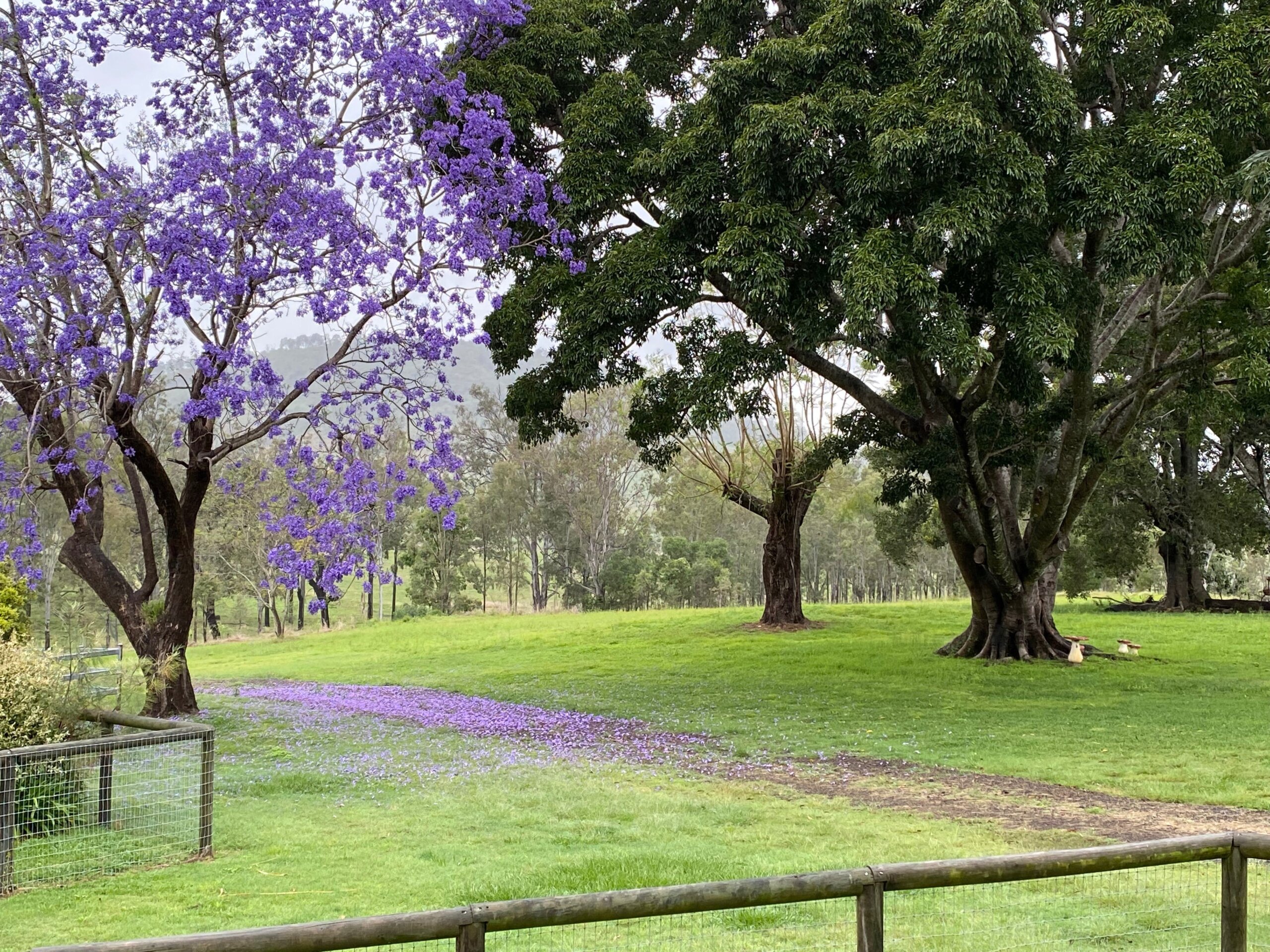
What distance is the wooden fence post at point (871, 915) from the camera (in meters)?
4.10

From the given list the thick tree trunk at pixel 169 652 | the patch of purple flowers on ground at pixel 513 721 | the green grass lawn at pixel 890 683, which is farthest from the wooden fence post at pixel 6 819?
the green grass lawn at pixel 890 683

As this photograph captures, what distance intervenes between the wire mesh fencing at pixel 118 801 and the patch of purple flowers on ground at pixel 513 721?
5618mm

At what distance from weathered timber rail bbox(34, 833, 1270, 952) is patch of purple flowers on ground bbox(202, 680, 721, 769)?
8256mm

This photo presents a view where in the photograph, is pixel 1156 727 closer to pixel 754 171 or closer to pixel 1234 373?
pixel 1234 373

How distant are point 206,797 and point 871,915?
19.7ft

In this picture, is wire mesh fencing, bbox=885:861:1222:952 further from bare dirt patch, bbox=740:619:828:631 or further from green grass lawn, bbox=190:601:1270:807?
bare dirt patch, bbox=740:619:828:631

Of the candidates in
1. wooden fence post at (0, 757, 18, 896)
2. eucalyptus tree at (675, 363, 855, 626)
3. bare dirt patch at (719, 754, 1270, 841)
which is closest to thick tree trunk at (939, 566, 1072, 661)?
eucalyptus tree at (675, 363, 855, 626)

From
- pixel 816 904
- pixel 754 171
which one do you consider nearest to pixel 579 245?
pixel 754 171

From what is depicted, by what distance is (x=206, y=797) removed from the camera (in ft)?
26.8

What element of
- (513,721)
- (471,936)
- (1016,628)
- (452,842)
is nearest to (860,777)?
(452,842)

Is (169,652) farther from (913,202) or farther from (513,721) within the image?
(913,202)

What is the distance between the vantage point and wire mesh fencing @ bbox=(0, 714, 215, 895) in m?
7.65

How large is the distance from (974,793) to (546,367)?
11024 millimetres

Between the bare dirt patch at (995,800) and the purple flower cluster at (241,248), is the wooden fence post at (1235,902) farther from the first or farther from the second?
the purple flower cluster at (241,248)
